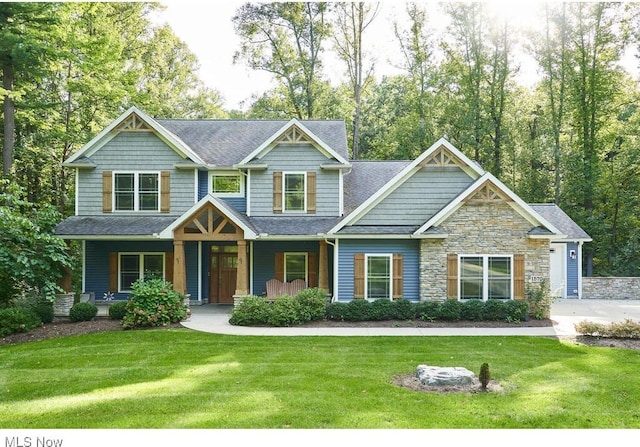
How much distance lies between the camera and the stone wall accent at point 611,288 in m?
20.0

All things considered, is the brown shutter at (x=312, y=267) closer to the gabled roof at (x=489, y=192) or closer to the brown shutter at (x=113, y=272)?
the gabled roof at (x=489, y=192)

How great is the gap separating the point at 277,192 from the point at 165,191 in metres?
4.40

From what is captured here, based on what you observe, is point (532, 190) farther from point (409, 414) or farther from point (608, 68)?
point (409, 414)

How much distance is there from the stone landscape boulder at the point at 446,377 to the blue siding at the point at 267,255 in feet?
32.2

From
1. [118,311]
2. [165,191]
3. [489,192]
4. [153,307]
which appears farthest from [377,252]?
[118,311]

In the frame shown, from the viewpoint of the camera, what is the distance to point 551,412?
692 cm

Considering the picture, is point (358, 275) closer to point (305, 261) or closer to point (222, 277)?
point (305, 261)

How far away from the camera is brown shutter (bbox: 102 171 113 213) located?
17.9m

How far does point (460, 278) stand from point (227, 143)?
36.2 feet

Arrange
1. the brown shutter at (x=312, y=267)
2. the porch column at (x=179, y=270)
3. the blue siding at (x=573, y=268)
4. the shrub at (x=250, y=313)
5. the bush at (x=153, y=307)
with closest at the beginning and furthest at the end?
1. the bush at (x=153, y=307)
2. the shrub at (x=250, y=313)
3. the porch column at (x=179, y=270)
4. the brown shutter at (x=312, y=267)
5. the blue siding at (x=573, y=268)

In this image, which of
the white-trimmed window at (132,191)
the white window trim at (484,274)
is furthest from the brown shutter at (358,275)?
the white-trimmed window at (132,191)

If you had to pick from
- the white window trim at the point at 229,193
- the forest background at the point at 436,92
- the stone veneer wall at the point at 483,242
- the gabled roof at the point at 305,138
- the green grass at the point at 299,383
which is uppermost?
the forest background at the point at 436,92

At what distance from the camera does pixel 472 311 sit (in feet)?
47.6

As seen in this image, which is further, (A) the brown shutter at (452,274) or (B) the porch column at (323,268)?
(B) the porch column at (323,268)
